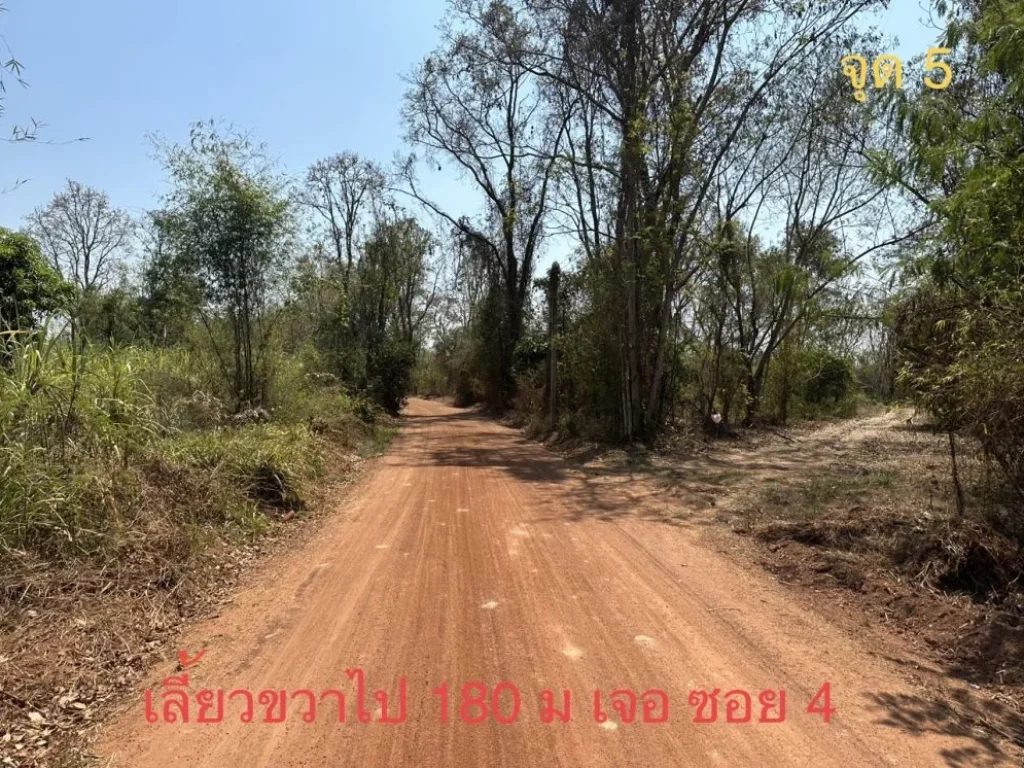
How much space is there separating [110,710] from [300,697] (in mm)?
1026

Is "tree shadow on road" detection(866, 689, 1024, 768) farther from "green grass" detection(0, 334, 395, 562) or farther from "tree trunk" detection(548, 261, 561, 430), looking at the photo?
"tree trunk" detection(548, 261, 561, 430)

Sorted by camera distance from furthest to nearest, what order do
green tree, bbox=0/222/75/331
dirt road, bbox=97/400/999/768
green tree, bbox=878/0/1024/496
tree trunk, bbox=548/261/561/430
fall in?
tree trunk, bbox=548/261/561/430 → green tree, bbox=0/222/75/331 → green tree, bbox=878/0/1024/496 → dirt road, bbox=97/400/999/768

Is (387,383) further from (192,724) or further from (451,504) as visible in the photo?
(192,724)

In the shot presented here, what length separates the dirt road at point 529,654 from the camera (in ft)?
10.4

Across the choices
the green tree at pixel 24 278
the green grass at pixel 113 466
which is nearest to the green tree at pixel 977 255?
the green grass at pixel 113 466

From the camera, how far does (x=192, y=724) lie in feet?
11.3

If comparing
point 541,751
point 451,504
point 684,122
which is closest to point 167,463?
point 451,504

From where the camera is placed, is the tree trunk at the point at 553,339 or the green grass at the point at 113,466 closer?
the green grass at the point at 113,466

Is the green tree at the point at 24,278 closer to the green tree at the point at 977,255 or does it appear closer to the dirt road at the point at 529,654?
the dirt road at the point at 529,654

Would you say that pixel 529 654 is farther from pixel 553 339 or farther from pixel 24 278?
pixel 24 278

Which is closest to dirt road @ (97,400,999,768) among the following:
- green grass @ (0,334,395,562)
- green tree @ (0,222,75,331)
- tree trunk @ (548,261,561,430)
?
green grass @ (0,334,395,562)

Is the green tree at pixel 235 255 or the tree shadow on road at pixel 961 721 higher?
the green tree at pixel 235 255

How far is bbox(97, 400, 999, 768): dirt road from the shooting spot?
317cm

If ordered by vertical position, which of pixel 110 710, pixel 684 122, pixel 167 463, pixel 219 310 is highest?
pixel 684 122
